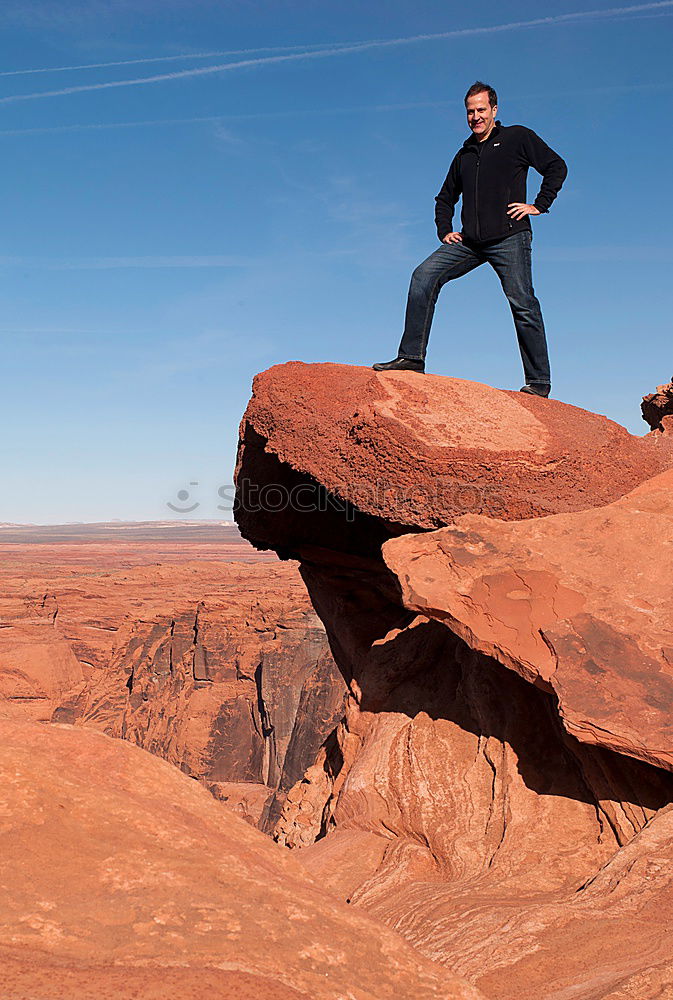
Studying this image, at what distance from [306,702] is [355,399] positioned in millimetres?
14170

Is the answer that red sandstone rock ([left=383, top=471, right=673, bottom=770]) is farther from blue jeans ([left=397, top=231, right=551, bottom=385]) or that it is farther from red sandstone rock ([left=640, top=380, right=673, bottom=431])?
red sandstone rock ([left=640, top=380, right=673, bottom=431])

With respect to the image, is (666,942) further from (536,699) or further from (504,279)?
(504,279)

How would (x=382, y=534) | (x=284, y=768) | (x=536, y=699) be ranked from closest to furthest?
(x=536, y=699), (x=382, y=534), (x=284, y=768)

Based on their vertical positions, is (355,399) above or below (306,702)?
above

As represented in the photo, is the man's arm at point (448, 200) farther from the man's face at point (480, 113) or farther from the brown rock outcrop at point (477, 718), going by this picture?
the brown rock outcrop at point (477, 718)

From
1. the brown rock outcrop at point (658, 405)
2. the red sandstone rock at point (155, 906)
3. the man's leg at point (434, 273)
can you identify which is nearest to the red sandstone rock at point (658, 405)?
the brown rock outcrop at point (658, 405)

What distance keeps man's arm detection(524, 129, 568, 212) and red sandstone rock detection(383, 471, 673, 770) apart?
181cm

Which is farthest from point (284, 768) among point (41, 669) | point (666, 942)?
point (666, 942)

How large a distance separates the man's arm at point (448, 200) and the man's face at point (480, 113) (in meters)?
0.22

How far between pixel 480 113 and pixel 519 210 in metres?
0.63

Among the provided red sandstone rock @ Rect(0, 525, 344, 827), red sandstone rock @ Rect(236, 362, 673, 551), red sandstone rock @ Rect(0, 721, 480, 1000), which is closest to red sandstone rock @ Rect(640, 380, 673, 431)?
red sandstone rock @ Rect(236, 362, 673, 551)

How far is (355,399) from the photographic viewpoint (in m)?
4.75

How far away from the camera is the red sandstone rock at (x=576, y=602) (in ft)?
10.5

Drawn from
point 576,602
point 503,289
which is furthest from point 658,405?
point 576,602
